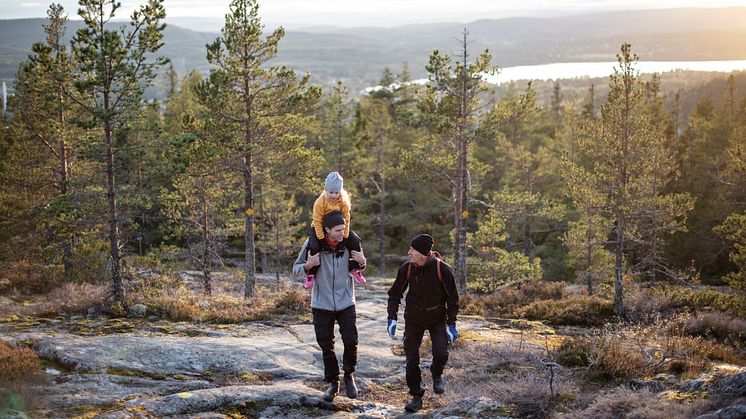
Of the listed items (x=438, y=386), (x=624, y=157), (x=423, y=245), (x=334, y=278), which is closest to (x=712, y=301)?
(x=624, y=157)

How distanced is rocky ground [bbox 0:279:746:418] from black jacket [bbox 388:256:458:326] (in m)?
1.13

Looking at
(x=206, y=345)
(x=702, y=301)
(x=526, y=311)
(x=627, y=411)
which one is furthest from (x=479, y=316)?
(x=627, y=411)

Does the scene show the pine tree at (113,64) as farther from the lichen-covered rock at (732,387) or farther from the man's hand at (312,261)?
the lichen-covered rock at (732,387)

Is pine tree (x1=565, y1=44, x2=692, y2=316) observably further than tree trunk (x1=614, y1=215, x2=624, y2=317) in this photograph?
Yes

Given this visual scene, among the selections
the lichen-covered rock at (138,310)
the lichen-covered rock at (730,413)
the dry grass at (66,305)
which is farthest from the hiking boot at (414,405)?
the dry grass at (66,305)

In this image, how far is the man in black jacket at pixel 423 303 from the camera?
7324 mm

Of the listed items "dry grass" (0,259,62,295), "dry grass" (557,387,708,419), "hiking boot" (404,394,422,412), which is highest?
"dry grass" (557,387,708,419)

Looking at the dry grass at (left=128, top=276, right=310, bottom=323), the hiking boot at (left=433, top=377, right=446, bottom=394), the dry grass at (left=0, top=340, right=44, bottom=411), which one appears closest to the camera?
the dry grass at (left=0, top=340, right=44, bottom=411)

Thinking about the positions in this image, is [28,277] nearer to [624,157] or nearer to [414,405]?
[414,405]

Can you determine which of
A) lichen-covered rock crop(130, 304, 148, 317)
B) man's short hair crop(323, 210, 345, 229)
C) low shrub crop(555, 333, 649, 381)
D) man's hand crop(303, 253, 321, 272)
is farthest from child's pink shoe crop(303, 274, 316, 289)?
lichen-covered rock crop(130, 304, 148, 317)

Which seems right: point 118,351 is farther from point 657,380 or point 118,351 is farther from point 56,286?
point 56,286

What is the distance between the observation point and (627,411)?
21.0 feet

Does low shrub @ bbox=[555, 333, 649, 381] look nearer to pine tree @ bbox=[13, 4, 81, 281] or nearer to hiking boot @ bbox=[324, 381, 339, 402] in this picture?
hiking boot @ bbox=[324, 381, 339, 402]

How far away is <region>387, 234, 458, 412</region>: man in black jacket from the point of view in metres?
7.32
